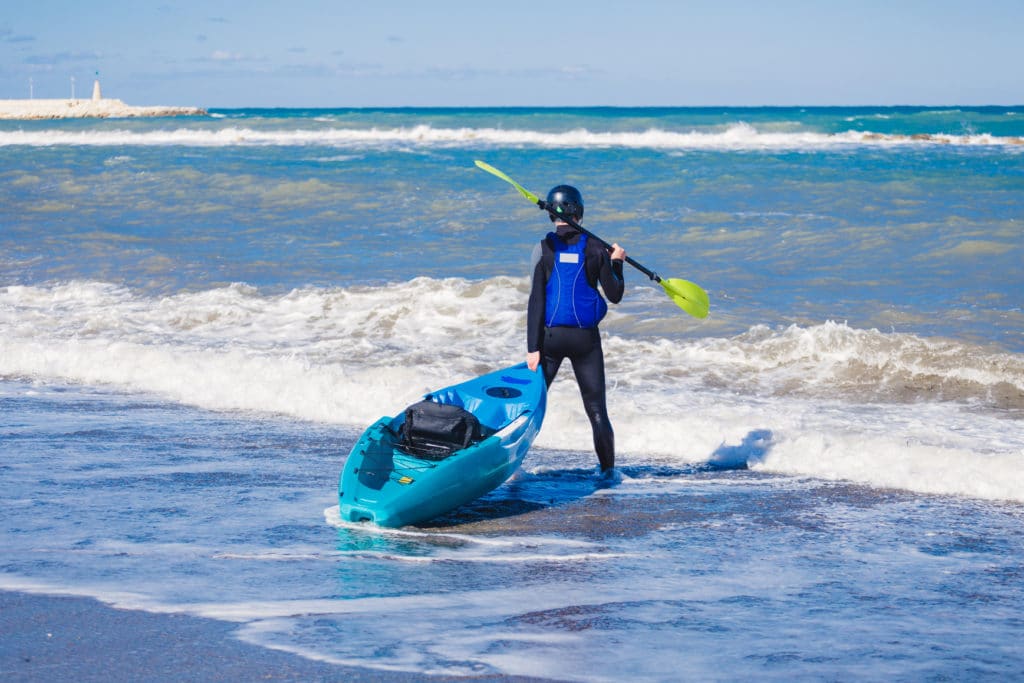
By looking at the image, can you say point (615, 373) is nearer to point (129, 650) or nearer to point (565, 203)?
point (565, 203)

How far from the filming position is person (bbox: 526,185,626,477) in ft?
19.4

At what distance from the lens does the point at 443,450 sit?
5.68 meters

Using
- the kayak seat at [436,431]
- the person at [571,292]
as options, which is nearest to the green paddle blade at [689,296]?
the person at [571,292]

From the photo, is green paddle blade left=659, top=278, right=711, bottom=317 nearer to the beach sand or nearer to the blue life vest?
the blue life vest

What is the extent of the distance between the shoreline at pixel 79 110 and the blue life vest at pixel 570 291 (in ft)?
355

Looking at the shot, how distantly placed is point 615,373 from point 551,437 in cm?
216

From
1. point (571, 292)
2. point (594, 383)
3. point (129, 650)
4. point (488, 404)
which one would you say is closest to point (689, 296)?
point (594, 383)

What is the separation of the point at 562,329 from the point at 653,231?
40.5ft

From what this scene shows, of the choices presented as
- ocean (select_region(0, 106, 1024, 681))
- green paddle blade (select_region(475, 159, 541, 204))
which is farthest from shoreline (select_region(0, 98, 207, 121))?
green paddle blade (select_region(475, 159, 541, 204))

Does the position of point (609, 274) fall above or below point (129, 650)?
above

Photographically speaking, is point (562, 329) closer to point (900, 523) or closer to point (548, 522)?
point (548, 522)

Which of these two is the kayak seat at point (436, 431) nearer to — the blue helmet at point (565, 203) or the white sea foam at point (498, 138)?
the blue helmet at point (565, 203)

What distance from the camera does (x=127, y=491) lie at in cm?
571

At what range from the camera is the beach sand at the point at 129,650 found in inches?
138
